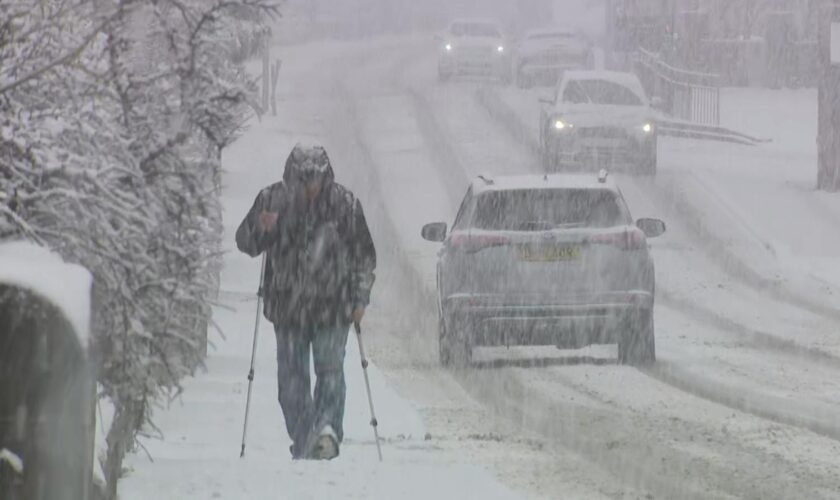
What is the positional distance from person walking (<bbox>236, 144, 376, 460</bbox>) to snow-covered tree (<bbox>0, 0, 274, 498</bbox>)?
191 cm

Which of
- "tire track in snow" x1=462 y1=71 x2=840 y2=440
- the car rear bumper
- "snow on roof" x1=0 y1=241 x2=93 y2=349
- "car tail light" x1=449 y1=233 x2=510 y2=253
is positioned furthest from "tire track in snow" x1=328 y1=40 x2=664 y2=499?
"snow on roof" x1=0 y1=241 x2=93 y2=349

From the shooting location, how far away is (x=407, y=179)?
35.1 metres

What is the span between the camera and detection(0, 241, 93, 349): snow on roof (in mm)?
5090

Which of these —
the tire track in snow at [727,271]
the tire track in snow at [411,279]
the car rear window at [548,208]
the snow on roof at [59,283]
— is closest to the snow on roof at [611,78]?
Result: the tire track in snow at [727,271]

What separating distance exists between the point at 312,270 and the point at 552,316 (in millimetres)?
5881

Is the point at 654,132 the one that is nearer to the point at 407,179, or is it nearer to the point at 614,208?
the point at 407,179

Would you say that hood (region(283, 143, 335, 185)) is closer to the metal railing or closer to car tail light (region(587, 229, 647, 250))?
car tail light (region(587, 229, 647, 250))

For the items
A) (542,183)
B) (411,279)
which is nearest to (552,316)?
(542,183)

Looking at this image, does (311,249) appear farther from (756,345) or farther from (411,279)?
(411,279)

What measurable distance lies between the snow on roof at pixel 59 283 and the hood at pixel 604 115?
27324mm

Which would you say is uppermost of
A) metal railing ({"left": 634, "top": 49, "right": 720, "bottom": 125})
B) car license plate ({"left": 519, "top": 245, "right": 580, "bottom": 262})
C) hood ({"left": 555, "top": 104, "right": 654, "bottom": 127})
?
car license plate ({"left": 519, "top": 245, "right": 580, "bottom": 262})

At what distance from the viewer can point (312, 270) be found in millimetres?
10125

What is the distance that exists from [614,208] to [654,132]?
55.3 ft

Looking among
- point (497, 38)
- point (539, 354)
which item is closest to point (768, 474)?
point (539, 354)
